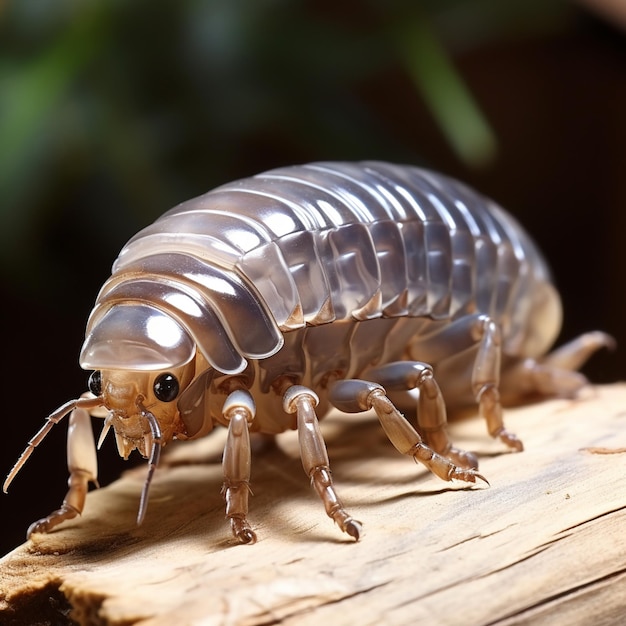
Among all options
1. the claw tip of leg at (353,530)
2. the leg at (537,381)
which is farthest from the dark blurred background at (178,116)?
the claw tip of leg at (353,530)

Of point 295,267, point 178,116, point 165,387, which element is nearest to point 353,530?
point 165,387

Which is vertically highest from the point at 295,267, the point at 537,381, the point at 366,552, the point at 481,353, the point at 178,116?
the point at 178,116

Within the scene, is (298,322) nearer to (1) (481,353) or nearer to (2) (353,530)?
(2) (353,530)

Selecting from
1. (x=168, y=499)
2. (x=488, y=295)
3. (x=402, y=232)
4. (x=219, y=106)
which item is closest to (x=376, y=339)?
(x=402, y=232)

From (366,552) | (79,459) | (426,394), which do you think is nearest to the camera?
(366,552)

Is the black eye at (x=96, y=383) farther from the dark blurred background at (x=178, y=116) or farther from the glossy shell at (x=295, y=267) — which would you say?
the dark blurred background at (x=178, y=116)

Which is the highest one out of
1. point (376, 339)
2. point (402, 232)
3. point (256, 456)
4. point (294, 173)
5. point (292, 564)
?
point (294, 173)

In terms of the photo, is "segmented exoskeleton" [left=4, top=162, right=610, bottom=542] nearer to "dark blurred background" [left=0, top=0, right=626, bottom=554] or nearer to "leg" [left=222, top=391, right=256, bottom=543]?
"leg" [left=222, top=391, right=256, bottom=543]

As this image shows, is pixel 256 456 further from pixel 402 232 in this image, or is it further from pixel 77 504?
pixel 402 232
